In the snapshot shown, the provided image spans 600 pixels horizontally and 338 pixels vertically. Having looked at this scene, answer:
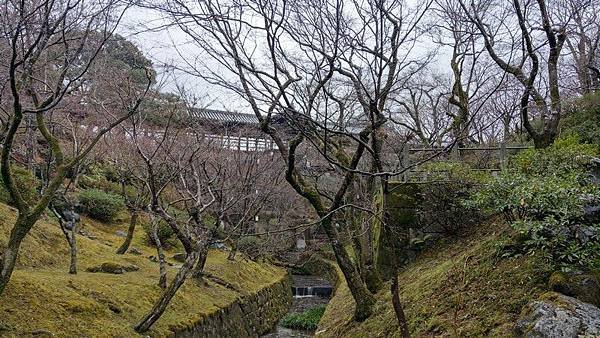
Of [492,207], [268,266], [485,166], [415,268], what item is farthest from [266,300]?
[492,207]

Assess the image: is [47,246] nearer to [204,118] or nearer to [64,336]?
[64,336]

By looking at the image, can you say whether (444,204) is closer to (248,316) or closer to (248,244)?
(248,316)

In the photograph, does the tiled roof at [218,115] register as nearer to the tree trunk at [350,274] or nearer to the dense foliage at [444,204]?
the dense foliage at [444,204]

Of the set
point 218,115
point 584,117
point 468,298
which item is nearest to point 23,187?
point 218,115

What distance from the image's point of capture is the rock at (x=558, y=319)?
415cm

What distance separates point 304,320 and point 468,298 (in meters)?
9.23

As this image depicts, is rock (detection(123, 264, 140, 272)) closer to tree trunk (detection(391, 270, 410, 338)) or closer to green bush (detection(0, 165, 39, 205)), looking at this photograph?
green bush (detection(0, 165, 39, 205))

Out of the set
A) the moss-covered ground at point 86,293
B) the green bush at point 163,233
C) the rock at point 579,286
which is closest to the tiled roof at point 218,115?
the green bush at point 163,233

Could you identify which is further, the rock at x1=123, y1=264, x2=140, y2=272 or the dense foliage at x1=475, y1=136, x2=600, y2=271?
the rock at x1=123, y1=264, x2=140, y2=272

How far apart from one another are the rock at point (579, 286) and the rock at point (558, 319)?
10 cm

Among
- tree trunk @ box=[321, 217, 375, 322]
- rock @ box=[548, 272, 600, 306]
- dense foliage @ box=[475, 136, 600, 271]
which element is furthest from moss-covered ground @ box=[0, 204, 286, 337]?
rock @ box=[548, 272, 600, 306]

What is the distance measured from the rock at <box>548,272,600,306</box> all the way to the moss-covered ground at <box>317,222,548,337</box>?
0.24 m

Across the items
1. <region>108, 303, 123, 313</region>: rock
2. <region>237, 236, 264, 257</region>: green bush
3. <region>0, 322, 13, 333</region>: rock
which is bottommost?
<region>237, 236, 264, 257</region>: green bush

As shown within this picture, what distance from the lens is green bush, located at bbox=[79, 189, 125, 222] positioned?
16.9 metres
